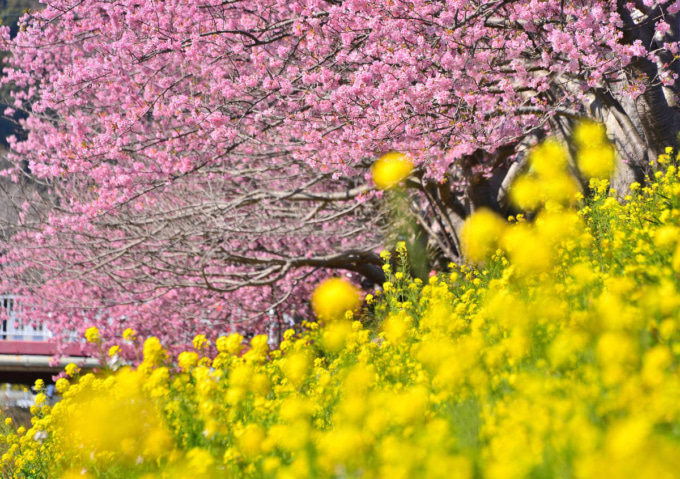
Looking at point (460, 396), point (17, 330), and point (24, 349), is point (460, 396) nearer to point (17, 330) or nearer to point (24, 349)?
point (24, 349)

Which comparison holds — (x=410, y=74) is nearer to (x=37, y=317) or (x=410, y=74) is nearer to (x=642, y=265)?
(x=642, y=265)

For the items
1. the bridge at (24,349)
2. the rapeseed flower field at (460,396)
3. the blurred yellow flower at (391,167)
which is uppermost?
the bridge at (24,349)

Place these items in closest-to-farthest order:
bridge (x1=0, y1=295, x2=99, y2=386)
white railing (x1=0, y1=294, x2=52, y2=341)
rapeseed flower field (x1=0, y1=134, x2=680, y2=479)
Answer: rapeseed flower field (x1=0, y1=134, x2=680, y2=479), white railing (x1=0, y1=294, x2=52, y2=341), bridge (x1=0, y1=295, x2=99, y2=386)

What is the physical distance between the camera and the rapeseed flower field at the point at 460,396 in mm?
1842

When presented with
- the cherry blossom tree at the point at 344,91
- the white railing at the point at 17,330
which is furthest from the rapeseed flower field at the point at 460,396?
the white railing at the point at 17,330

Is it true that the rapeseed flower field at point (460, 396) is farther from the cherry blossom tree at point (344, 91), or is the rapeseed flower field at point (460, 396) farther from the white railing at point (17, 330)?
the white railing at point (17, 330)

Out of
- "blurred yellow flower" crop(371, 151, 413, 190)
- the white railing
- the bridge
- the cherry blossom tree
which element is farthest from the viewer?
the bridge

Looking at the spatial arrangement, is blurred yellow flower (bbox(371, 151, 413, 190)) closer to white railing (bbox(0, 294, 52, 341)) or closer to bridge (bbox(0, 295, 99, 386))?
white railing (bbox(0, 294, 52, 341))

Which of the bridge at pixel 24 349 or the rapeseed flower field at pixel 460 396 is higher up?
the bridge at pixel 24 349

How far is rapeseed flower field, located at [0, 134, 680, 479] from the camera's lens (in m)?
1.84

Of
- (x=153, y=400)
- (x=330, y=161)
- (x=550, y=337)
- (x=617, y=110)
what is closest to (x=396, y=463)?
(x=550, y=337)

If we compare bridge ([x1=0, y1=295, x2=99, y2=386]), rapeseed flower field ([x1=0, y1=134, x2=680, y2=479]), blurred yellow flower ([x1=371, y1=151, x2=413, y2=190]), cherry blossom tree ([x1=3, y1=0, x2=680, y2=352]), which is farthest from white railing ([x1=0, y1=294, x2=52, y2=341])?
rapeseed flower field ([x1=0, y1=134, x2=680, y2=479])

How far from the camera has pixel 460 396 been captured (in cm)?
263

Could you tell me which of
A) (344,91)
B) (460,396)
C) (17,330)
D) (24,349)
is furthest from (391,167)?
(17,330)
